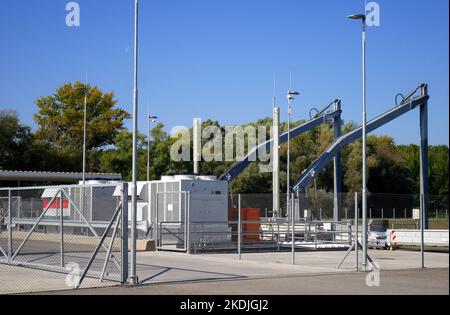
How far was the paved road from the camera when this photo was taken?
14586 mm

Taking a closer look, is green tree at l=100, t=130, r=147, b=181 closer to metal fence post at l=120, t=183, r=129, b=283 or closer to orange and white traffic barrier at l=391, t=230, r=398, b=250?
orange and white traffic barrier at l=391, t=230, r=398, b=250

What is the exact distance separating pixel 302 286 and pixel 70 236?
12.8 meters

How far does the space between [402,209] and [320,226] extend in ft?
54.7

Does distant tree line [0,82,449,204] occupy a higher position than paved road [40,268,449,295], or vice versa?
distant tree line [0,82,449,204]

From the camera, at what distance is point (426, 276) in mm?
18578

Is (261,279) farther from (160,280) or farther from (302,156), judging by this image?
(302,156)

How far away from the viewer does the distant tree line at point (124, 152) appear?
64.9 meters

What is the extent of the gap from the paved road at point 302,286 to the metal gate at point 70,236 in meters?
1.40

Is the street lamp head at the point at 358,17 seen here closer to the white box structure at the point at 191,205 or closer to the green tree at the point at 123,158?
the white box structure at the point at 191,205

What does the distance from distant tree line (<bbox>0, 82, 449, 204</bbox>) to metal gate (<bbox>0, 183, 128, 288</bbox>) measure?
3607 centimetres

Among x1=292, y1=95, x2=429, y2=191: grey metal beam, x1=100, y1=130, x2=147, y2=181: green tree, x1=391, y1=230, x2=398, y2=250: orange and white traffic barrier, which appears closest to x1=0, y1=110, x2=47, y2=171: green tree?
x1=100, y1=130, x2=147, y2=181: green tree

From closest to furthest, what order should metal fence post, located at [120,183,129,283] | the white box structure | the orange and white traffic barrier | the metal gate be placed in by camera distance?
metal fence post, located at [120,183,129,283] < the metal gate < the white box structure < the orange and white traffic barrier

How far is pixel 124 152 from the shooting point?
6800 centimetres

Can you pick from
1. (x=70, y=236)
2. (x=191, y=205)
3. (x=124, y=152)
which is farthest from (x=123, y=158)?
(x=70, y=236)
